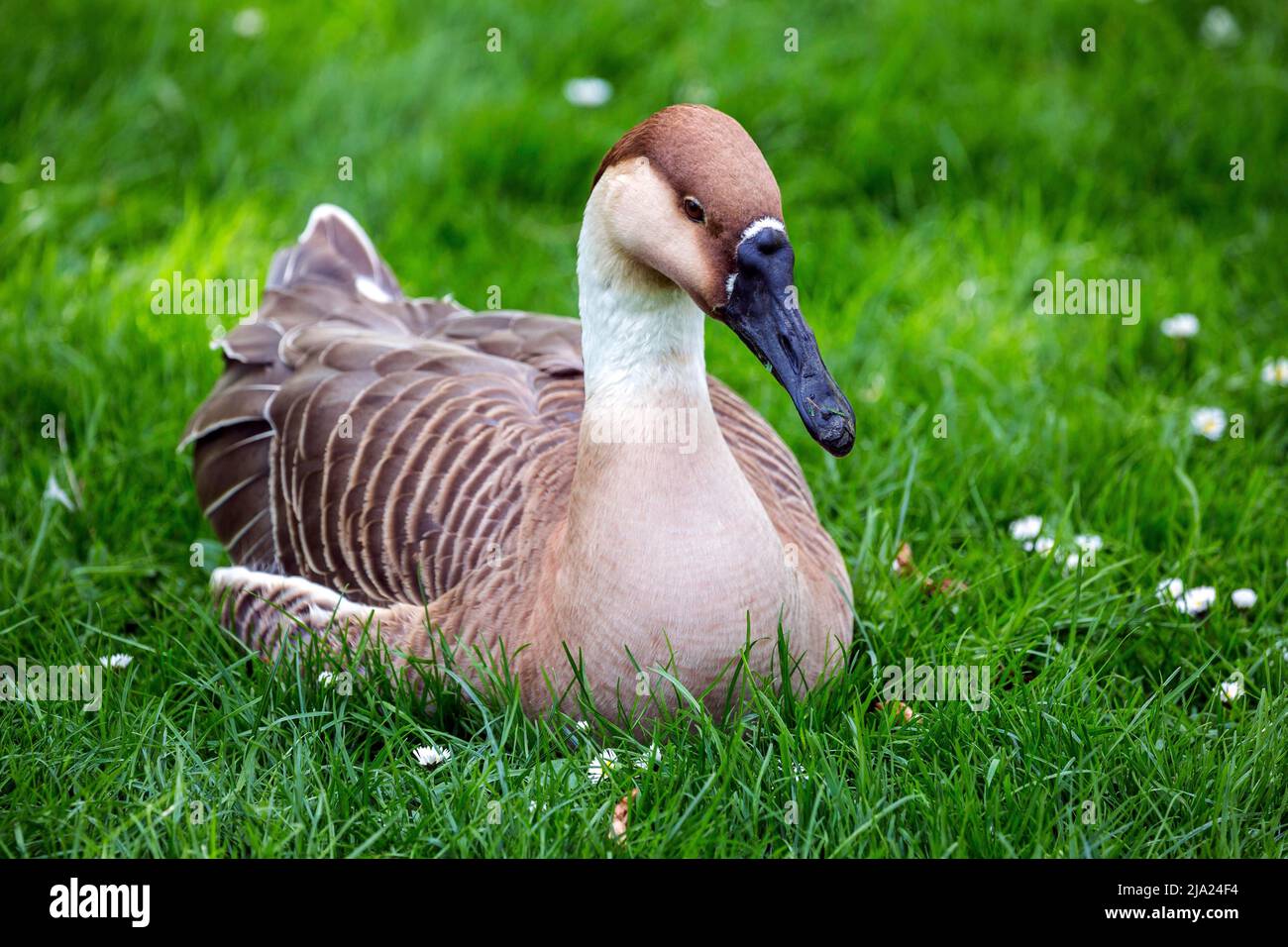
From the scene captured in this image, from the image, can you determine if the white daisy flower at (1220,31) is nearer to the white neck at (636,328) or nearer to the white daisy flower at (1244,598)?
the white daisy flower at (1244,598)

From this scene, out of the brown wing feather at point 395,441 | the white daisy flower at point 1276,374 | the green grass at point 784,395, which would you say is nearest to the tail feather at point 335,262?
the brown wing feather at point 395,441

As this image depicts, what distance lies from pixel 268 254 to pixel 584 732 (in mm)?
3289

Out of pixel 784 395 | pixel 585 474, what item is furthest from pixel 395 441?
pixel 784 395

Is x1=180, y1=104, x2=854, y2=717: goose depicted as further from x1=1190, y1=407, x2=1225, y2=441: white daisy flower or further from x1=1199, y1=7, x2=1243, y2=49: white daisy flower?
x1=1199, y1=7, x2=1243, y2=49: white daisy flower

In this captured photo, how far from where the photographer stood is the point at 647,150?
3.34m

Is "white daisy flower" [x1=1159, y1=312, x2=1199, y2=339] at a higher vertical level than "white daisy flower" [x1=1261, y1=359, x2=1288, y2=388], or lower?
higher

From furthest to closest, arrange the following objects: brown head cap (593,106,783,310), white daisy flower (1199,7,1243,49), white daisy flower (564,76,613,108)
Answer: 1. white daisy flower (1199,7,1243,49)
2. white daisy flower (564,76,613,108)
3. brown head cap (593,106,783,310)

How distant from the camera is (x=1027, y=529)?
15.0 ft

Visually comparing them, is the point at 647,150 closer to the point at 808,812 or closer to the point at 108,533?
the point at 808,812

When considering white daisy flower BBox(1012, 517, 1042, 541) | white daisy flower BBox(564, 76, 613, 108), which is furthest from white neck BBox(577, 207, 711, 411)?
white daisy flower BBox(564, 76, 613, 108)

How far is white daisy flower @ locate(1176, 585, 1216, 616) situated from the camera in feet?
13.9

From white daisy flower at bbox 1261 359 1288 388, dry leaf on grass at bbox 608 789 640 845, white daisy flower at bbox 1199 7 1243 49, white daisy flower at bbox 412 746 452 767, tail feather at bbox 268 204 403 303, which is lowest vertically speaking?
dry leaf on grass at bbox 608 789 640 845

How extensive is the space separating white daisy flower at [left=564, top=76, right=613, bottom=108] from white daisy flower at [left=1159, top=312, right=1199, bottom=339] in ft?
9.22

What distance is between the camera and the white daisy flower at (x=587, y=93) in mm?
6805
